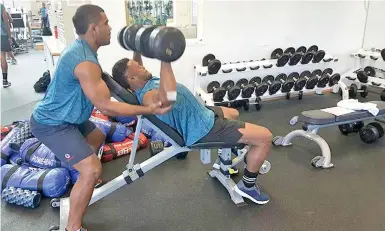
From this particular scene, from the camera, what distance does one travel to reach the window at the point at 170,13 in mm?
4816

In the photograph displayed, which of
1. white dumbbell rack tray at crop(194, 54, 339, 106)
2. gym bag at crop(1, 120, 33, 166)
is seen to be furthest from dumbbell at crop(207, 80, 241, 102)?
gym bag at crop(1, 120, 33, 166)

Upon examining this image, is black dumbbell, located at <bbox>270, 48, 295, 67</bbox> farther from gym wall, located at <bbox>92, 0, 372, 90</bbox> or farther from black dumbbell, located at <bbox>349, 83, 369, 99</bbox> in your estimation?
black dumbbell, located at <bbox>349, 83, 369, 99</bbox>

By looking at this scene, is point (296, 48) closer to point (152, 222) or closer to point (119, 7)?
point (119, 7)

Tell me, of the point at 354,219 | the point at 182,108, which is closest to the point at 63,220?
the point at 182,108

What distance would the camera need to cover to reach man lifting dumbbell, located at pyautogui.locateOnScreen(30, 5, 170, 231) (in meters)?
1.58

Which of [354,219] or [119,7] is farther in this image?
[119,7]

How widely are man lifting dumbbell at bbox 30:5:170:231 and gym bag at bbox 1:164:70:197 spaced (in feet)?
1.83

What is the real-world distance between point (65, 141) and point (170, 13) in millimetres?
4266

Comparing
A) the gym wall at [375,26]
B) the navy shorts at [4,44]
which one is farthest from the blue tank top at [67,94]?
the gym wall at [375,26]

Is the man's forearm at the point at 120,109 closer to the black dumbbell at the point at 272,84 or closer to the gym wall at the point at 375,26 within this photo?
the black dumbbell at the point at 272,84

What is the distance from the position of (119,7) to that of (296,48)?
2.43 m

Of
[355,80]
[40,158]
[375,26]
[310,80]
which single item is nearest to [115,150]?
[40,158]

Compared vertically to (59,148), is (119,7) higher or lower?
higher

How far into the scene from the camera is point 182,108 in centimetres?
195
